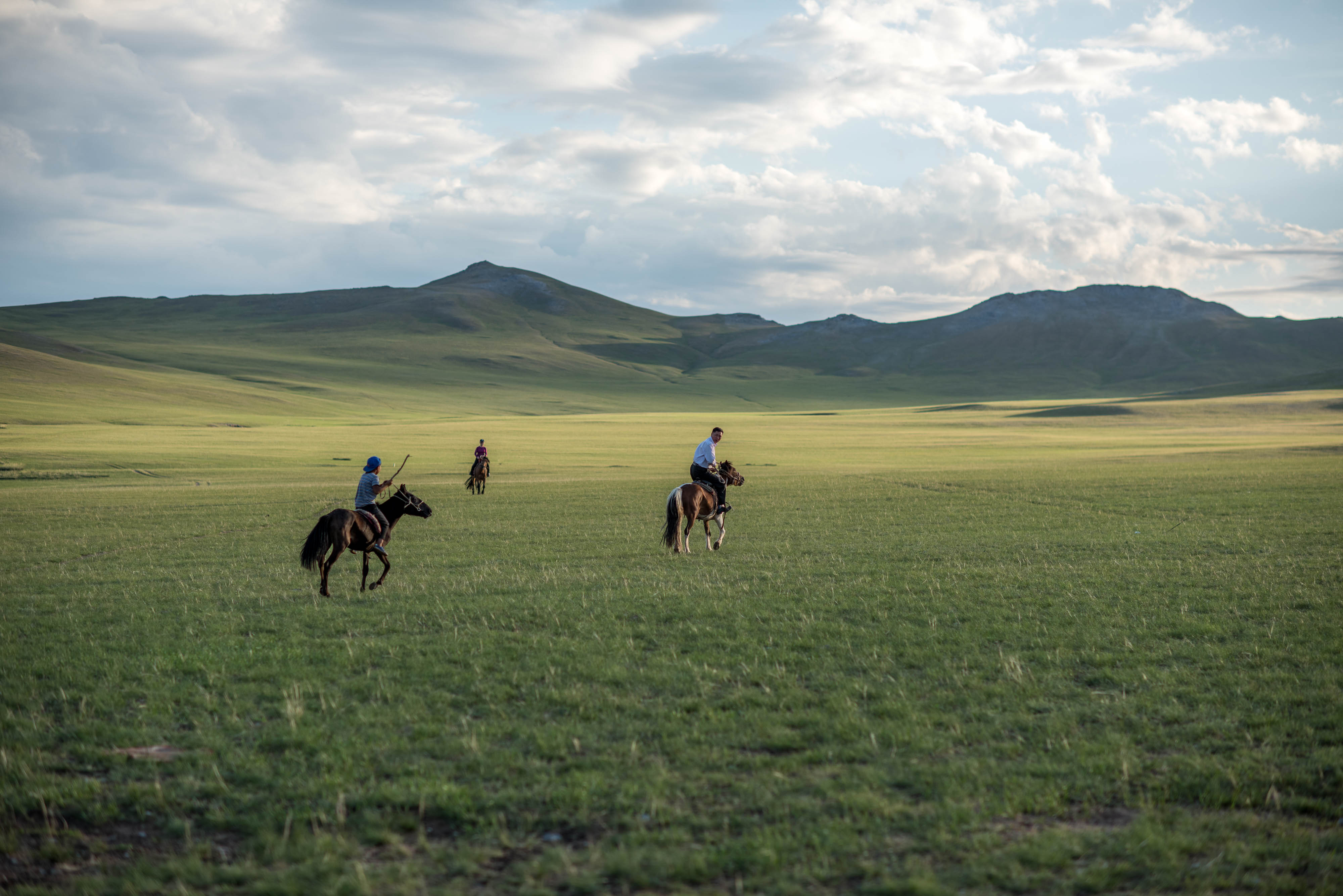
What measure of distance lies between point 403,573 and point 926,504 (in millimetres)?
19870

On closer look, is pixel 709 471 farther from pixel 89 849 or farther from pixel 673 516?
pixel 89 849

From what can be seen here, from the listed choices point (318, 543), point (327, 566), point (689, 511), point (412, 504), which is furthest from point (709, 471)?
point (318, 543)

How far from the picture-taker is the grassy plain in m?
6.35

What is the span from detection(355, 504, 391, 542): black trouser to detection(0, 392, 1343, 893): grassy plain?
3.61 ft

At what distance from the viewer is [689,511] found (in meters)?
20.8

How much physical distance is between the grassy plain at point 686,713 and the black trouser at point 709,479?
1.71m

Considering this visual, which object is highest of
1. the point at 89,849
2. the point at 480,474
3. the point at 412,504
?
the point at 412,504

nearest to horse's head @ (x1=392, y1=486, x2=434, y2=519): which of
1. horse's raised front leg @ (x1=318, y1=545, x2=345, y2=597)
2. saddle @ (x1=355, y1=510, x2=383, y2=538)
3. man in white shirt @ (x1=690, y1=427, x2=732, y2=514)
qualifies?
saddle @ (x1=355, y1=510, x2=383, y2=538)

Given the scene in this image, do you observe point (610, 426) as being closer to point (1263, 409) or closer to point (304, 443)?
point (304, 443)

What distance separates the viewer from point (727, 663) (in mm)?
11312

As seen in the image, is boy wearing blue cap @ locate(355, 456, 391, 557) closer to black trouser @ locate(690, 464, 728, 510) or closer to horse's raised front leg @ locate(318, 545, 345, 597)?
horse's raised front leg @ locate(318, 545, 345, 597)

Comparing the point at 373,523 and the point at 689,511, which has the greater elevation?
the point at 373,523

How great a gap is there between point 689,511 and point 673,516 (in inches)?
16.5

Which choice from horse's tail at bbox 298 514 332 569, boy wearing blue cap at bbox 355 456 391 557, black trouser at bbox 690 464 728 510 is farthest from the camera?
black trouser at bbox 690 464 728 510
